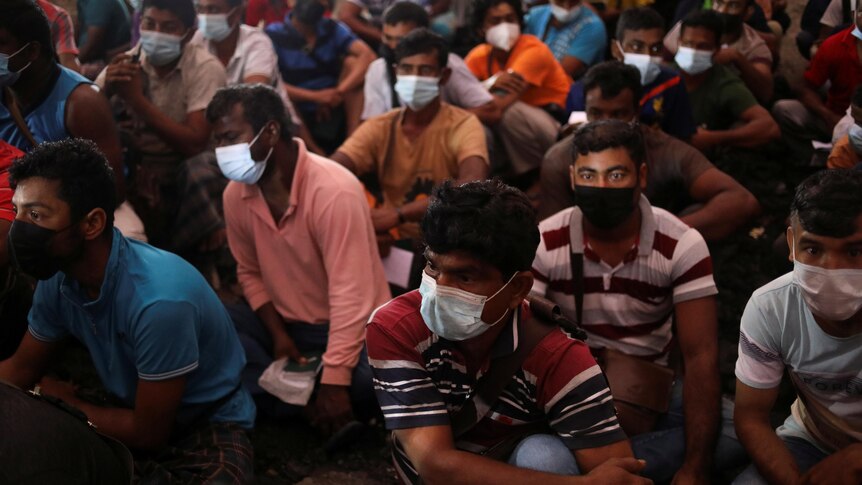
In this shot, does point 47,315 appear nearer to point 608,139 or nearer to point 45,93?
point 45,93

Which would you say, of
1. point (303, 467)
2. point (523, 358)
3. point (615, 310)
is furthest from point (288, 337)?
point (523, 358)

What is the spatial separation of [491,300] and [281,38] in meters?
4.16

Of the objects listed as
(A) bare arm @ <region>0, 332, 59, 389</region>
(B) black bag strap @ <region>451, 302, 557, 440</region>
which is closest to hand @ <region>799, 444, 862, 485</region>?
(B) black bag strap @ <region>451, 302, 557, 440</region>

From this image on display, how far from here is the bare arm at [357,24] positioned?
6.66m

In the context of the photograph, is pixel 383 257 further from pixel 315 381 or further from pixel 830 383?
pixel 830 383

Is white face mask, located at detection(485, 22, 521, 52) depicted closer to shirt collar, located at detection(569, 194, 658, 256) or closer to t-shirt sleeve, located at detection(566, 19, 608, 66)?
t-shirt sleeve, located at detection(566, 19, 608, 66)

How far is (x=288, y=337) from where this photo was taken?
3793mm

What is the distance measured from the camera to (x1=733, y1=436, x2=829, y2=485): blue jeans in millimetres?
2672

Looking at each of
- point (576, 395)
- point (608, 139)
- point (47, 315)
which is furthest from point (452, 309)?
point (47, 315)

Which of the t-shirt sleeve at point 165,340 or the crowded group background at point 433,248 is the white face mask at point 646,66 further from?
the t-shirt sleeve at point 165,340

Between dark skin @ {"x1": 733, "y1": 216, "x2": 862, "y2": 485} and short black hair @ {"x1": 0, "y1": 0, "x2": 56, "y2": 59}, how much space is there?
9.59ft

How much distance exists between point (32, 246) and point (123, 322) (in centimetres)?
36

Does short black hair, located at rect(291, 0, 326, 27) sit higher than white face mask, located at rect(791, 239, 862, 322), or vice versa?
white face mask, located at rect(791, 239, 862, 322)

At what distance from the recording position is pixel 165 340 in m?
2.62
